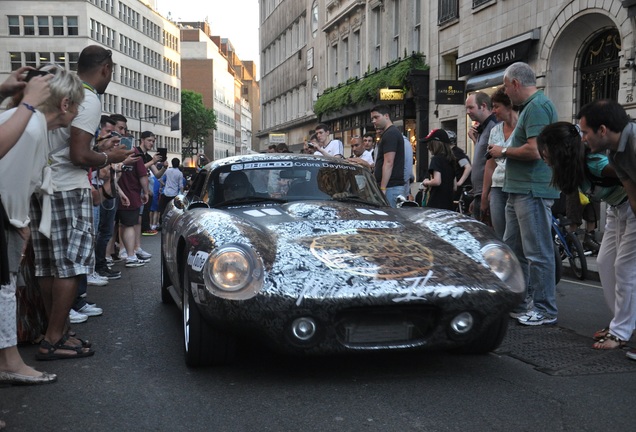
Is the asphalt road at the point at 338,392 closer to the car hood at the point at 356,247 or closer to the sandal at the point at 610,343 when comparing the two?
the sandal at the point at 610,343

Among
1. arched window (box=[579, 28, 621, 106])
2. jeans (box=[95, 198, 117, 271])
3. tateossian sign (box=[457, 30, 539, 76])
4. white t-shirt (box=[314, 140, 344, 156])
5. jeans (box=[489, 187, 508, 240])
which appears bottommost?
jeans (box=[95, 198, 117, 271])

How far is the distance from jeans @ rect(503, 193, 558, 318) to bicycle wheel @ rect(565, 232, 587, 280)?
3205mm

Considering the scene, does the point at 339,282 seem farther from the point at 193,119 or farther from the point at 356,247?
the point at 193,119

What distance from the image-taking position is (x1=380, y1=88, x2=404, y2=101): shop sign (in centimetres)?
2408

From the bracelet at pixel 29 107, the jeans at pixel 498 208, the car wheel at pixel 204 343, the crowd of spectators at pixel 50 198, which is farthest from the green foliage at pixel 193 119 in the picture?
the bracelet at pixel 29 107

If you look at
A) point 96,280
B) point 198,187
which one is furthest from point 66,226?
point 96,280

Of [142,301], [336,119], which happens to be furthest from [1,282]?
[336,119]

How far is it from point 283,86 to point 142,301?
43.2 meters

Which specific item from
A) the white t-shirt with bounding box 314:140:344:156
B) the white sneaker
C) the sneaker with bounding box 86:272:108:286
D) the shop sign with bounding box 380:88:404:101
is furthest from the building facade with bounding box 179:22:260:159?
the white sneaker

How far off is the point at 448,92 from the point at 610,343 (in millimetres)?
15832

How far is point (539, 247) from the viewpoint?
18.9 ft

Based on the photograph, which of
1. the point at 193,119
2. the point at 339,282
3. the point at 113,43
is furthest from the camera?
the point at 193,119

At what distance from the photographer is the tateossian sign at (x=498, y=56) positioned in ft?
56.1

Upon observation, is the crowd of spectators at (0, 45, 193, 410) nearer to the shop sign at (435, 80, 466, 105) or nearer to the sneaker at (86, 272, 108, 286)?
the sneaker at (86, 272, 108, 286)
